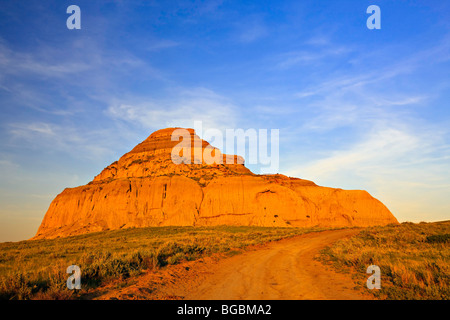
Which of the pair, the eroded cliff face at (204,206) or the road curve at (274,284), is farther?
the eroded cliff face at (204,206)

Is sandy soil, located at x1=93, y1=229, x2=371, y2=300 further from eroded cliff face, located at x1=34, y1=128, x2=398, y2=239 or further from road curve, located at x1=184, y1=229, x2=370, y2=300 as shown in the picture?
eroded cliff face, located at x1=34, y1=128, x2=398, y2=239

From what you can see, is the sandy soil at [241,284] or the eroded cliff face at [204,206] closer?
the sandy soil at [241,284]

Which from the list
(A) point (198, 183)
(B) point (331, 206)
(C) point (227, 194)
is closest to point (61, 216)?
(A) point (198, 183)

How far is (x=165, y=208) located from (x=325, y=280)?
50.5 m

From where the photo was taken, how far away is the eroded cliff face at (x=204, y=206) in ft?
175

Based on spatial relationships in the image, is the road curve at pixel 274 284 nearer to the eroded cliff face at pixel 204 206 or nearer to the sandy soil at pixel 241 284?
the sandy soil at pixel 241 284

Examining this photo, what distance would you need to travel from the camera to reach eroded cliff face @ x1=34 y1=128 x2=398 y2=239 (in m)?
53.4

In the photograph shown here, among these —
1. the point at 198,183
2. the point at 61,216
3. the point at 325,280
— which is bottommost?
the point at 61,216

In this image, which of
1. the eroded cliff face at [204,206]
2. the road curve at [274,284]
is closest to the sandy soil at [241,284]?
the road curve at [274,284]

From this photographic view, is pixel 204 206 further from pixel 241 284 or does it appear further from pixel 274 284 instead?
pixel 274 284

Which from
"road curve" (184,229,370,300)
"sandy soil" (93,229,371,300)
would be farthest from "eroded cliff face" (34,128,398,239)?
"sandy soil" (93,229,371,300)

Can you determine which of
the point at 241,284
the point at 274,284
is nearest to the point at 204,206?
the point at 241,284
